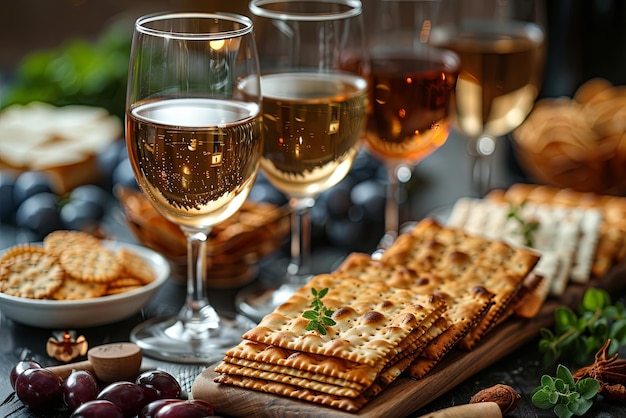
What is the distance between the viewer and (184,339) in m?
1.63

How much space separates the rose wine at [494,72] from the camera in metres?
2.04

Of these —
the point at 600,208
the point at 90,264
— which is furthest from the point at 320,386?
the point at 600,208

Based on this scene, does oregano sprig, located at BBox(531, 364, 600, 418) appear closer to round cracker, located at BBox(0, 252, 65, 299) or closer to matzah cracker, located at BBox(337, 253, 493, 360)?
matzah cracker, located at BBox(337, 253, 493, 360)

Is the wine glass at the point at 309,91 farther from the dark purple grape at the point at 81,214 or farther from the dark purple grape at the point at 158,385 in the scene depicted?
the dark purple grape at the point at 81,214

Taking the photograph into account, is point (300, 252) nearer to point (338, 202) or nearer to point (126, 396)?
point (338, 202)

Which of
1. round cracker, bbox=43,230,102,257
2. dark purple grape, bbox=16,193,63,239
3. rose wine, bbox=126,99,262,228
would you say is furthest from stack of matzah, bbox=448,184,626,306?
dark purple grape, bbox=16,193,63,239

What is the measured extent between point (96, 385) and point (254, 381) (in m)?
0.23

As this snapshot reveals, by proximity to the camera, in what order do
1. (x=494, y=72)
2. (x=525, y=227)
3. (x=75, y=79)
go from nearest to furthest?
1. (x=525, y=227)
2. (x=494, y=72)
3. (x=75, y=79)

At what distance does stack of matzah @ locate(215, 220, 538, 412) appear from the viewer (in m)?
1.32

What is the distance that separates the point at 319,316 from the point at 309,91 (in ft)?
1.43

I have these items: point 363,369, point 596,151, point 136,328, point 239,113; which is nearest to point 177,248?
point 136,328

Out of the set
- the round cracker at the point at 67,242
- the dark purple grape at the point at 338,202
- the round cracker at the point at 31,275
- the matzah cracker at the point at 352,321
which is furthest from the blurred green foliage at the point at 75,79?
the matzah cracker at the point at 352,321

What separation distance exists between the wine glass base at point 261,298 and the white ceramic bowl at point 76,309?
0.18 m

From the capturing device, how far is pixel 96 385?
1.38 metres
